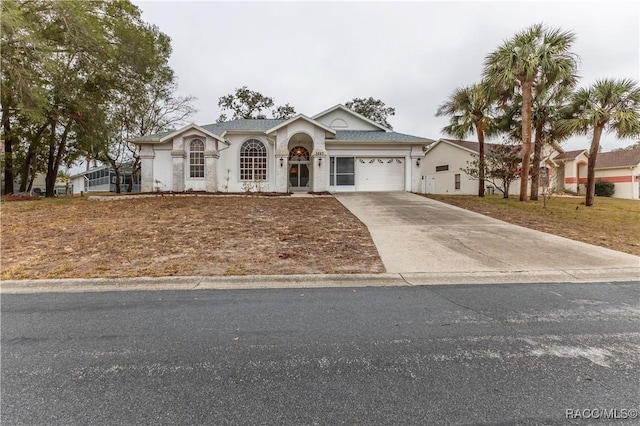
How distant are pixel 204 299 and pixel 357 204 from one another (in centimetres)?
1110

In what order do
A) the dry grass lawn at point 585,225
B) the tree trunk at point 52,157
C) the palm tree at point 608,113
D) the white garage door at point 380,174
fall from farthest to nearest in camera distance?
1. the tree trunk at point 52,157
2. the white garage door at point 380,174
3. the palm tree at point 608,113
4. the dry grass lawn at point 585,225

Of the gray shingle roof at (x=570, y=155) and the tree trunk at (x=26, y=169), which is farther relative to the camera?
the gray shingle roof at (x=570, y=155)

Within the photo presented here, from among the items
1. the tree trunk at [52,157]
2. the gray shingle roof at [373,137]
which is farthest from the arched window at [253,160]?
the tree trunk at [52,157]

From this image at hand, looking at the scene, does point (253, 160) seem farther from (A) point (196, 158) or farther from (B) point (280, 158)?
(A) point (196, 158)

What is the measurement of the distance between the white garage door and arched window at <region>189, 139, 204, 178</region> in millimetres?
9410

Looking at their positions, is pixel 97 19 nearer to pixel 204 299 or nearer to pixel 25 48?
pixel 25 48

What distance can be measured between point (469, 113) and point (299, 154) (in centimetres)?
1094

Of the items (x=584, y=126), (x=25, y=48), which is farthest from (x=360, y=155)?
(x=25, y=48)

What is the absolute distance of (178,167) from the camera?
1925 centimetres

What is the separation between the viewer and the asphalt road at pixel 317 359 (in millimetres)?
2340

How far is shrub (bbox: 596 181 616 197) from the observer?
102 ft

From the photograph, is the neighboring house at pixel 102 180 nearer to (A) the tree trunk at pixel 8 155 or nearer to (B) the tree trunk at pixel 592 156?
(A) the tree trunk at pixel 8 155

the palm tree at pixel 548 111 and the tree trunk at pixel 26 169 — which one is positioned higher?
the palm tree at pixel 548 111

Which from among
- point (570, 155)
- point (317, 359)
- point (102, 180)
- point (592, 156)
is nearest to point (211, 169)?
point (317, 359)
